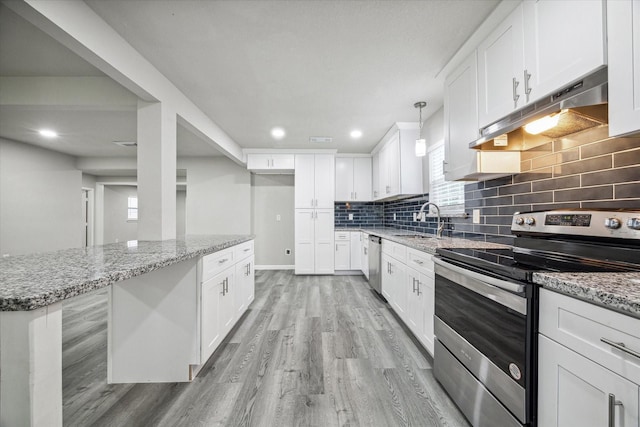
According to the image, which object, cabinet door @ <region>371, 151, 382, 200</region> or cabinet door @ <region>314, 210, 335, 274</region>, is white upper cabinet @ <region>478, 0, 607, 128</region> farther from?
cabinet door @ <region>314, 210, 335, 274</region>

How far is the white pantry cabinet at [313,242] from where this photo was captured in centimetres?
476

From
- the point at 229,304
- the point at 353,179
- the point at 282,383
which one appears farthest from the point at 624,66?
the point at 353,179

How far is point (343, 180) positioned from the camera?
511 cm

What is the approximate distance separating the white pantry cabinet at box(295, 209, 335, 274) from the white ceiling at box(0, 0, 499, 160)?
1.87 m

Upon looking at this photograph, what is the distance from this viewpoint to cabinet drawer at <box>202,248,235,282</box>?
1.86 m

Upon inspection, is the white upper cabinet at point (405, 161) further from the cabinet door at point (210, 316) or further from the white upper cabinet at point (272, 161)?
the cabinet door at point (210, 316)

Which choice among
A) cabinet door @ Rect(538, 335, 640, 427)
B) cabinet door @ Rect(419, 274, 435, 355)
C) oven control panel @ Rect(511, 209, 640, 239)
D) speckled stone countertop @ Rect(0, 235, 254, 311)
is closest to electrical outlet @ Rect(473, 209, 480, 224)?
cabinet door @ Rect(419, 274, 435, 355)

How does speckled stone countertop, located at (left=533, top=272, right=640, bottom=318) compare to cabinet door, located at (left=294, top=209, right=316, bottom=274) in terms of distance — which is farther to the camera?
cabinet door, located at (left=294, top=209, right=316, bottom=274)

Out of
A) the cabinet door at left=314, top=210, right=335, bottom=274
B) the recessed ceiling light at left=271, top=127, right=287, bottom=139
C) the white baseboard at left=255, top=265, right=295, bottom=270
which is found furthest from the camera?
the white baseboard at left=255, top=265, right=295, bottom=270

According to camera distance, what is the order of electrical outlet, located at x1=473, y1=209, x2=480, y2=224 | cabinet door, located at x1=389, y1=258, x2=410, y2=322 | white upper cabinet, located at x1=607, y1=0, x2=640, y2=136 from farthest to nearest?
cabinet door, located at x1=389, y1=258, x2=410, y2=322 < electrical outlet, located at x1=473, y1=209, x2=480, y2=224 < white upper cabinet, located at x1=607, y1=0, x2=640, y2=136

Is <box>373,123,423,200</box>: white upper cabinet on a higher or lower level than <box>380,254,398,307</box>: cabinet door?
higher

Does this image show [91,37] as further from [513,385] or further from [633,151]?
[633,151]

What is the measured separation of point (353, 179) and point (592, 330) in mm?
4456

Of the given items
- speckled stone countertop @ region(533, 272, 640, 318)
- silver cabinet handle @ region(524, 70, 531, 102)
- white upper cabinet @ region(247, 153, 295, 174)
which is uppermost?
white upper cabinet @ region(247, 153, 295, 174)
